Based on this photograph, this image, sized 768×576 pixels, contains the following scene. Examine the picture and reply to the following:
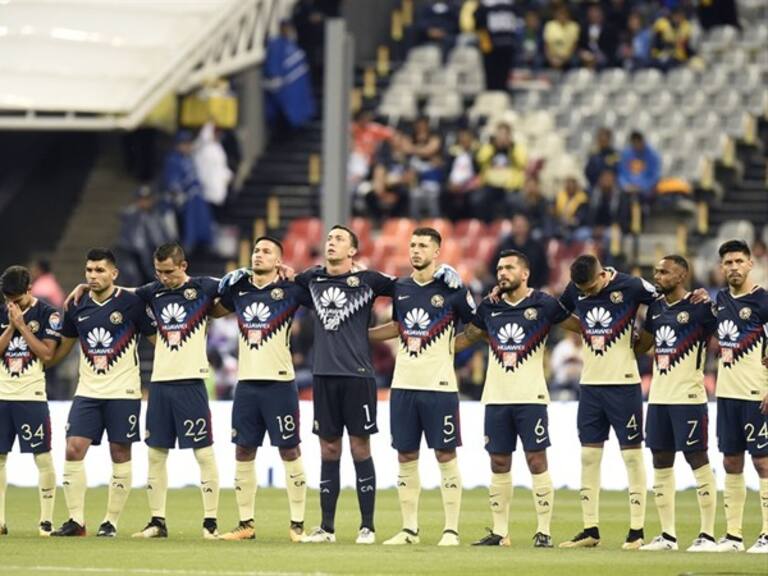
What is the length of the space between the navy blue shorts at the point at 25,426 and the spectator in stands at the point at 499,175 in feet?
50.2

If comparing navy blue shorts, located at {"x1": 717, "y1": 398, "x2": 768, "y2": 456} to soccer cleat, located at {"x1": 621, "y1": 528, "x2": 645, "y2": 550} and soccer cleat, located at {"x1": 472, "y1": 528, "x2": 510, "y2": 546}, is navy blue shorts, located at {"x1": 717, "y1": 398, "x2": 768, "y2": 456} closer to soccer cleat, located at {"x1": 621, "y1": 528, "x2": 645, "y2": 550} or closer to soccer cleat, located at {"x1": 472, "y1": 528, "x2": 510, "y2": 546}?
soccer cleat, located at {"x1": 621, "y1": 528, "x2": 645, "y2": 550}

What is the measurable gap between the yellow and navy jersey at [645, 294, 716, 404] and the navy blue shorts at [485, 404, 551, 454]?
0.96 m

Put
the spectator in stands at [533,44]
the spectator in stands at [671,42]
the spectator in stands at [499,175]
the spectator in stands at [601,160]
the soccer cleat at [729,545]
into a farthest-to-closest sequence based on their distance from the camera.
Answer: the spectator in stands at [533,44]
the spectator in stands at [671,42]
the spectator in stands at [499,175]
the spectator in stands at [601,160]
the soccer cleat at [729,545]

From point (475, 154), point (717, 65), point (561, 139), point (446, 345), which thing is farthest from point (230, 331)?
point (446, 345)

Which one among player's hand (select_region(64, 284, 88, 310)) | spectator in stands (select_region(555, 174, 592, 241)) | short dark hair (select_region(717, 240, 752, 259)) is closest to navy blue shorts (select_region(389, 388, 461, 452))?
short dark hair (select_region(717, 240, 752, 259))

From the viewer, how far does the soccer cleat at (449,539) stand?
19875 millimetres

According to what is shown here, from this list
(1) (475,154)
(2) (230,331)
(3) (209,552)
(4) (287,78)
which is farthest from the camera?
(4) (287,78)

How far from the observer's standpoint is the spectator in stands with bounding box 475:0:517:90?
3928 cm

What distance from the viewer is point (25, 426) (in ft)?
68.3

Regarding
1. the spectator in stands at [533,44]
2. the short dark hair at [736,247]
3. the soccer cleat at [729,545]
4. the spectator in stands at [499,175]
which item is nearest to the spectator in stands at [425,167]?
the spectator in stands at [499,175]

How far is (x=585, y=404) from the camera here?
65.9 ft

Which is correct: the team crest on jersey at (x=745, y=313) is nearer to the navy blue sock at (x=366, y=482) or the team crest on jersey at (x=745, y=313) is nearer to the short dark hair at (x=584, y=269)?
the short dark hair at (x=584, y=269)

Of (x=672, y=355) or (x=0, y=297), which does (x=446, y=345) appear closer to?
(x=672, y=355)

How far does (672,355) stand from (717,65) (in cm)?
2024
